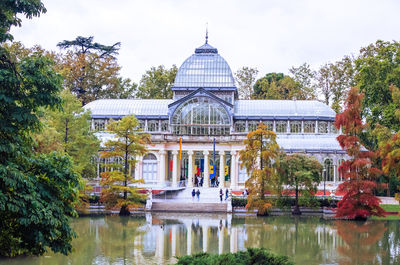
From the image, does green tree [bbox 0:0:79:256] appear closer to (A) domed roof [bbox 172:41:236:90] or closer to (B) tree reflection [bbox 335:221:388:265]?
(B) tree reflection [bbox 335:221:388:265]

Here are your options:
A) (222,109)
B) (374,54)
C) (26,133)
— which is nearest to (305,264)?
(26,133)

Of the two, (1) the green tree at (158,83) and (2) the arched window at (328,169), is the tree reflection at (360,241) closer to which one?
(2) the arched window at (328,169)

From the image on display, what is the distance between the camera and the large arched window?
6359cm

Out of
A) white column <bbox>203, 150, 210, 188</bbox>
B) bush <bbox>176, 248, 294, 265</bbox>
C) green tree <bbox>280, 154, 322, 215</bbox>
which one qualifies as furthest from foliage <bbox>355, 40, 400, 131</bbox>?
bush <bbox>176, 248, 294, 265</bbox>

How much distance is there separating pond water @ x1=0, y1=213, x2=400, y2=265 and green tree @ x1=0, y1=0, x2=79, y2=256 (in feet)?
34.7

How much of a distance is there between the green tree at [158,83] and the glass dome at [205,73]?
1166 cm

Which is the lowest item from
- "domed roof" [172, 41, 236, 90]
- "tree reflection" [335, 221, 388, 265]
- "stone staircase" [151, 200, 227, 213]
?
"tree reflection" [335, 221, 388, 265]

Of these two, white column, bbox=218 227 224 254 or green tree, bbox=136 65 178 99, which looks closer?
white column, bbox=218 227 224 254

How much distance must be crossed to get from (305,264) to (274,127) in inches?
1710

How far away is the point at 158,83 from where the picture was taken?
81.7m

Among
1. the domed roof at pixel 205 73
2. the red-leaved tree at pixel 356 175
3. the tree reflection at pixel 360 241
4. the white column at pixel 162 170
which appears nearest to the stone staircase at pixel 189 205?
the white column at pixel 162 170

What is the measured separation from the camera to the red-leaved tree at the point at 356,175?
43.0 m

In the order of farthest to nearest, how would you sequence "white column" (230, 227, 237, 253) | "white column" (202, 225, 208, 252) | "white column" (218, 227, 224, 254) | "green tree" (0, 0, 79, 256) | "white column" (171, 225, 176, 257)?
"white column" (202, 225, 208, 252) < "white column" (230, 227, 237, 253) < "white column" (218, 227, 224, 254) < "white column" (171, 225, 176, 257) < "green tree" (0, 0, 79, 256)

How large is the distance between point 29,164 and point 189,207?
36949 millimetres
